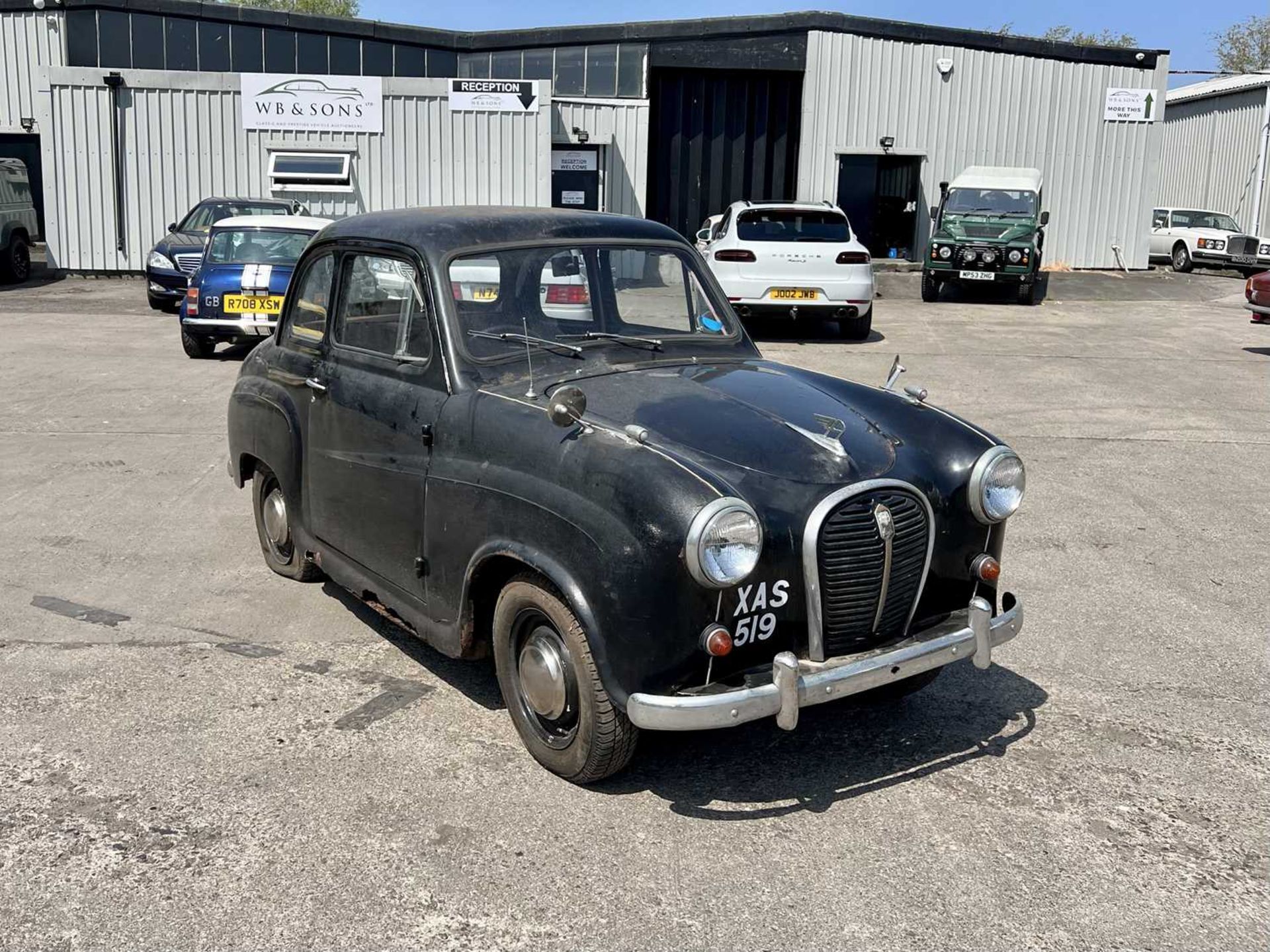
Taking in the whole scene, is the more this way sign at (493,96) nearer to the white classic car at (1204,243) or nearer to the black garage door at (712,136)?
the black garage door at (712,136)

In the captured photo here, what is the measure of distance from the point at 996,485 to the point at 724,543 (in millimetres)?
1263

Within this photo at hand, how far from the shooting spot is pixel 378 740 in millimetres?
4305

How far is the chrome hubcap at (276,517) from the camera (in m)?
5.89

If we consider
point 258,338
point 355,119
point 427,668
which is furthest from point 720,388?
point 355,119

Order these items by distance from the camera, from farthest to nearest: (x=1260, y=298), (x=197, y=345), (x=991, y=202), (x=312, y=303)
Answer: (x=991, y=202) < (x=1260, y=298) < (x=197, y=345) < (x=312, y=303)

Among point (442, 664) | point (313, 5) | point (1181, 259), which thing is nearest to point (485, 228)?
point (442, 664)

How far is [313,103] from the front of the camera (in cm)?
2312

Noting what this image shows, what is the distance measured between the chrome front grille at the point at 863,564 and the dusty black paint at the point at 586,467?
7cm

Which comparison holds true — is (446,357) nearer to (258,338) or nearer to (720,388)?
(720,388)

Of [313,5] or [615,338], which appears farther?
[313,5]

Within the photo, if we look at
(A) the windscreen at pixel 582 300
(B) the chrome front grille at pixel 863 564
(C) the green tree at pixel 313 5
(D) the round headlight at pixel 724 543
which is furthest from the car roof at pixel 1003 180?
(C) the green tree at pixel 313 5

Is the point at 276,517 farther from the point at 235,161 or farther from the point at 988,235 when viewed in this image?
the point at 235,161

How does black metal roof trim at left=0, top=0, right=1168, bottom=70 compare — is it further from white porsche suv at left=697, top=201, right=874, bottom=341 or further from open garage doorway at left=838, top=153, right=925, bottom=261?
white porsche suv at left=697, top=201, right=874, bottom=341

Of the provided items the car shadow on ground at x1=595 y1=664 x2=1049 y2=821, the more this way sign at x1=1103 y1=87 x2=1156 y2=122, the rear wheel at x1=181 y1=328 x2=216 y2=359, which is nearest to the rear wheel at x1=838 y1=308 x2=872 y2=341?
the rear wheel at x1=181 y1=328 x2=216 y2=359
